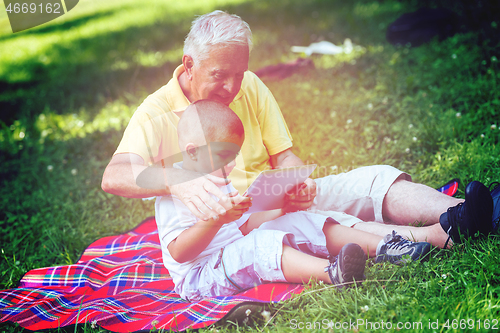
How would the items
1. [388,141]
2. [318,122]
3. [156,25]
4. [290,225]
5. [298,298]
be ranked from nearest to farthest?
[298,298], [290,225], [388,141], [318,122], [156,25]

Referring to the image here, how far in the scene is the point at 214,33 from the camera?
190cm

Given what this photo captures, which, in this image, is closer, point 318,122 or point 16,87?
point 318,122

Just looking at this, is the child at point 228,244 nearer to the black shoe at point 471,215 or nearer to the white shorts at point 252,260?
the white shorts at point 252,260

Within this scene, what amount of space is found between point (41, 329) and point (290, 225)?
1.41 m

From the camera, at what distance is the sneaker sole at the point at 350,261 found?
66.3 inches

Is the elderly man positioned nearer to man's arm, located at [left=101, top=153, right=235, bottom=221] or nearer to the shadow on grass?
man's arm, located at [left=101, top=153, right=235, bottom=221]

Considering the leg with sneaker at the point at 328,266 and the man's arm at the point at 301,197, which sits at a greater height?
the man's arm at the point at 301,197

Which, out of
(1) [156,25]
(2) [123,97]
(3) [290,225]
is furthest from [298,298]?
(1) [156,25]

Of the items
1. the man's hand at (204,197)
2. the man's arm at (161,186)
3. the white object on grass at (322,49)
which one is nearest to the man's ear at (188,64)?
the man's arm at (161,186)

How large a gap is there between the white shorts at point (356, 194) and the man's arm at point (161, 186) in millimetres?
878

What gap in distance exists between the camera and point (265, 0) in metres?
6.32

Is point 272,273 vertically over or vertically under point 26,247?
over

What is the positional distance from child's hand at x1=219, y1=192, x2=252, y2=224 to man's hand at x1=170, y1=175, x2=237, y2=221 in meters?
0.03

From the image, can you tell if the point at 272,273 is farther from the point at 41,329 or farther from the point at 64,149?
the point at 64,149
